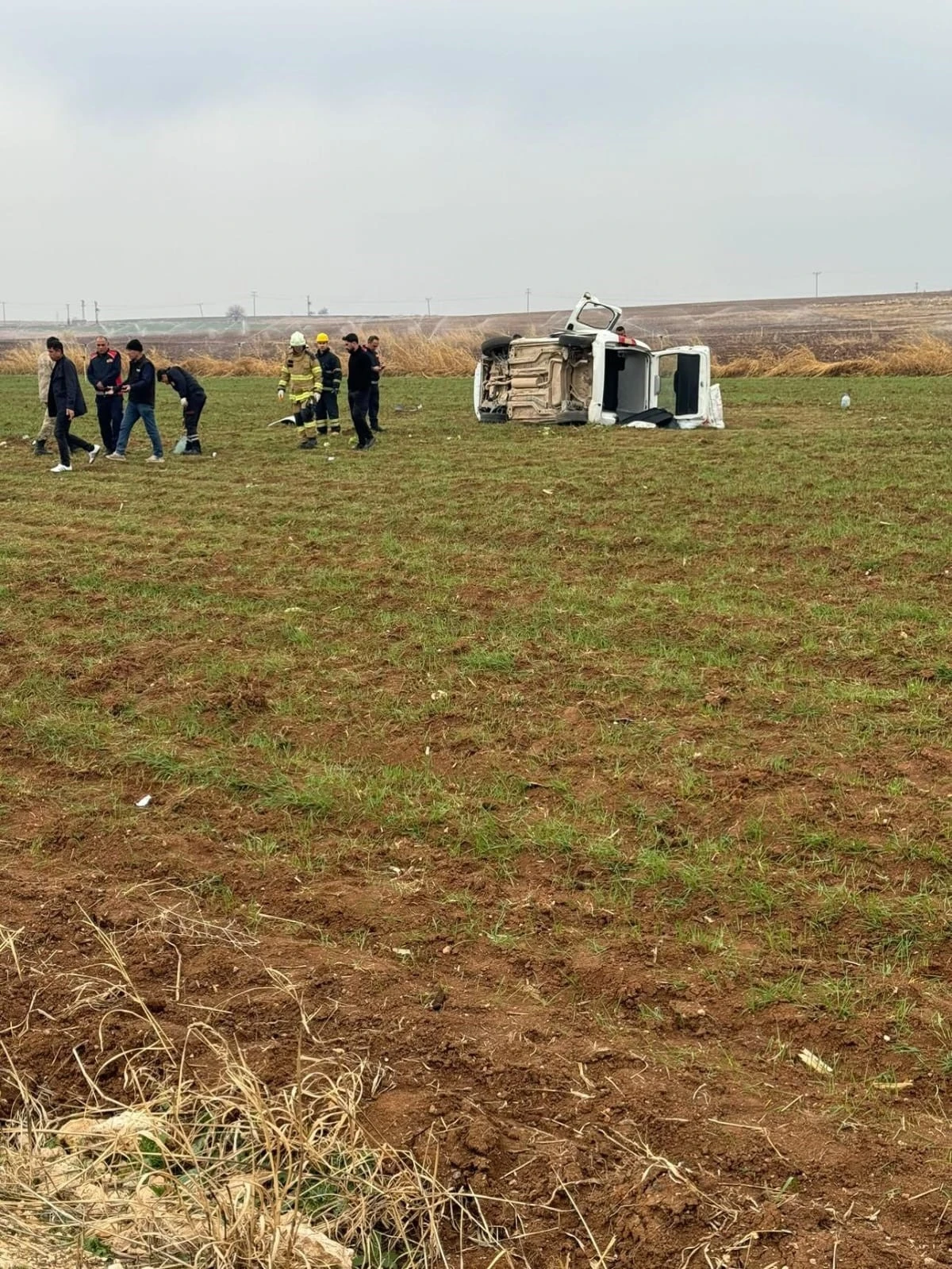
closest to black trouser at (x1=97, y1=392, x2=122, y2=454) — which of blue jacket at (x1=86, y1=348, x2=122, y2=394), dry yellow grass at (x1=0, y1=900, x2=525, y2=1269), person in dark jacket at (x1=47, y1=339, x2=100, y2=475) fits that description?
blue jacket at (x1=86, y1=348, x2=122, y2=394)

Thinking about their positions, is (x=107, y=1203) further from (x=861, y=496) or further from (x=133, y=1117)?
(x=861, y=496)

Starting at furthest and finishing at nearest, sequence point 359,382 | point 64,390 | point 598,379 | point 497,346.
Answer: point 497,346, point 598,379, point 359,382, point 64,390

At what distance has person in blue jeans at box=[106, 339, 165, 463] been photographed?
13.9 meters

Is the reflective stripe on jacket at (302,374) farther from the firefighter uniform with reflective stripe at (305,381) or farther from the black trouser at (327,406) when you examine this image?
the black trouser at (327,406)

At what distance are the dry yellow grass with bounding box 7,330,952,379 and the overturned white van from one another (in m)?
11.4

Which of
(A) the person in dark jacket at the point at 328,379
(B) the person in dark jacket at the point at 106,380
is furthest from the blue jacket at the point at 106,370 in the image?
(A) the person in dark jacket at the point at 328,379

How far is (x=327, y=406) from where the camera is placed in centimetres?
1672

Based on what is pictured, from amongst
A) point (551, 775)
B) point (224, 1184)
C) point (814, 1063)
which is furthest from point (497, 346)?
point (224, 1184)

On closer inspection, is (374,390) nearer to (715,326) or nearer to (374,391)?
(374,391)

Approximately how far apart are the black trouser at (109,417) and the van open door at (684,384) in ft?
25.0

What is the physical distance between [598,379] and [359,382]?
397 cm

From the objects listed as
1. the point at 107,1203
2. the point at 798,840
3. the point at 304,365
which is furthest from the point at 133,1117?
the point at 304,365

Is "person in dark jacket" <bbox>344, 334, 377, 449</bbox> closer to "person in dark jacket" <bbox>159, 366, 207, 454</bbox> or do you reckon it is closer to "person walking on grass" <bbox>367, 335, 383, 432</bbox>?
"person walking on grass" <bbox>367, 335, 383, 432</bbox>

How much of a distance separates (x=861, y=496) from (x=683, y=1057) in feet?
27.6
